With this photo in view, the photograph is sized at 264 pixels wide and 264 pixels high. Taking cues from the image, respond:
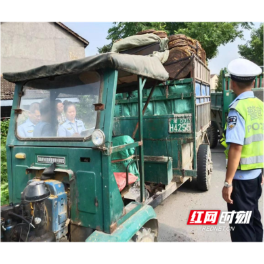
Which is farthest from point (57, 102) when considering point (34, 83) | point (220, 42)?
point (220, 42)

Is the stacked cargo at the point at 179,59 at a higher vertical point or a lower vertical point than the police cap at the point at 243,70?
higher

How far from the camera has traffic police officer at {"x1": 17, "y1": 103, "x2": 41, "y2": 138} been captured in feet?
8.03

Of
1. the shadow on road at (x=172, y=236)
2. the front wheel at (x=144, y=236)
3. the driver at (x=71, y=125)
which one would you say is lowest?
the shadow on road at (x=172, y=236)

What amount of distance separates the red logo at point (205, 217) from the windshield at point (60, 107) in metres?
2.46

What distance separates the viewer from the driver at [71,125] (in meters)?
2.19

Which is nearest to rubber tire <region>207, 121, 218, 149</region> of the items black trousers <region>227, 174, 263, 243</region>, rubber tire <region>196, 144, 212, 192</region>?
rubber tire <region>196, 144, 212, 192</region>

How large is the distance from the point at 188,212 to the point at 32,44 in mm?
13709

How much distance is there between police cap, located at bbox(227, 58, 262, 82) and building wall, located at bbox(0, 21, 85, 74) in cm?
1351

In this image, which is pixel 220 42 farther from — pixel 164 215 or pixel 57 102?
pixel 57 102

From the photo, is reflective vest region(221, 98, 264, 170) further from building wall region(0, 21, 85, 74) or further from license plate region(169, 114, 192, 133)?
building wall region(0, 21, 85, 74)

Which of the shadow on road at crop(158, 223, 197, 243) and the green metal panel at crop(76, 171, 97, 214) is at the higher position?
the green metal panel at crop(76, 171, 97, 214)

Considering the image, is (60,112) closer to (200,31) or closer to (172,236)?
(172,236)

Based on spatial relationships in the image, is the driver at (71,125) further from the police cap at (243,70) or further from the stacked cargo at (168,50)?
the stacked cargo at (168,50)

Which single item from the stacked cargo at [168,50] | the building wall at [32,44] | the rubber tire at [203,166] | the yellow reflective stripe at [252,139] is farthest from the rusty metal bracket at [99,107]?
the building wall at [32,44]
